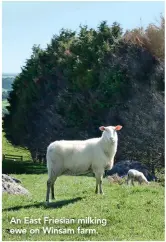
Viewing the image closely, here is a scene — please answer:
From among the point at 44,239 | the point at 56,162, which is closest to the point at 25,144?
the point at 56,162

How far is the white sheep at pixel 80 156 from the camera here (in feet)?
53.8

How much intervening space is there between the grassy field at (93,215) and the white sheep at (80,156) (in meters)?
0.80

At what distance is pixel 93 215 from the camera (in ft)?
45.5

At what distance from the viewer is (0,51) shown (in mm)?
14562

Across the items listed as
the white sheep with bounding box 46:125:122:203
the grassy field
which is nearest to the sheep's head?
the white sheep with bounding box 46:125:122:203

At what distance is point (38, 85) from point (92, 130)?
47.8 ft

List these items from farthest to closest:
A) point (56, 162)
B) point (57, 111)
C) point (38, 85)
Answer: point (38, 85)
point (57, 111)
point (56, 162)

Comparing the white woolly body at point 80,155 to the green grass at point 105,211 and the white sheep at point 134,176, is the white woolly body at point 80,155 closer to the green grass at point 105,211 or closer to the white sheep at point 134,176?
the green grass at point 105,211

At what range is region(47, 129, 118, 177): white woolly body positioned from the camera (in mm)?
16406

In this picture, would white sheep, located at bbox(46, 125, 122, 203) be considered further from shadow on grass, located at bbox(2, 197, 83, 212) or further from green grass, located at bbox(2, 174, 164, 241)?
green grass, located at bbox(2, 174, 164, 241)

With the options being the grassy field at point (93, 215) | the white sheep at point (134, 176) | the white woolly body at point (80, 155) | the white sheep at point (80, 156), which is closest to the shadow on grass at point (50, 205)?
the grassy field at point (93, 215)

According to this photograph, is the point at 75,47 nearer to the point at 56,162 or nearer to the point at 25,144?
the point at 25,144

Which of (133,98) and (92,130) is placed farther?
(92,130)

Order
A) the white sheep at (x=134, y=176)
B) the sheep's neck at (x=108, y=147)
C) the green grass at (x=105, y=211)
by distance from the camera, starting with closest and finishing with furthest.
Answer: the green grass at (x=105, y=211) → the sheep's neck at (x=108, y=147) → the white sheep at (x=134, y=176)
